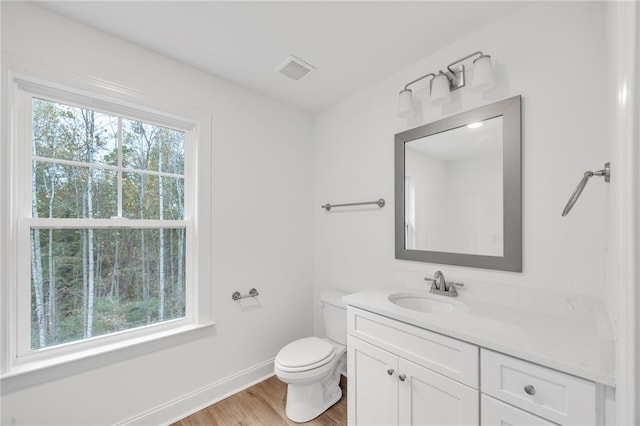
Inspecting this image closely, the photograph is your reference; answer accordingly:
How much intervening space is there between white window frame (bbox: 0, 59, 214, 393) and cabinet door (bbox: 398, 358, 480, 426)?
1.32 metres

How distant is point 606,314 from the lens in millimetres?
1038

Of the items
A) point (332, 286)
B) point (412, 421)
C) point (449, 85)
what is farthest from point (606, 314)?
point (332, 286)

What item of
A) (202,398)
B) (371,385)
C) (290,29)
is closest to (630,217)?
(371,385)

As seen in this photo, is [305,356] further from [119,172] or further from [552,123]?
[552,123]

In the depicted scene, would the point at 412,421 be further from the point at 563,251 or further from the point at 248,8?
the point at 248,8

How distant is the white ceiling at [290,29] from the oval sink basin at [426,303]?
1436 millimetres

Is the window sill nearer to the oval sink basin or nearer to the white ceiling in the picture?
the oval sink basin

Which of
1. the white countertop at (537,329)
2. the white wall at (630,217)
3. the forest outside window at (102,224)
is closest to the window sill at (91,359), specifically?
the forest outside window at (102,224)

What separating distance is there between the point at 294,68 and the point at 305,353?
6.31 feet

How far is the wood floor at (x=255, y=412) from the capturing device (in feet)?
5.47

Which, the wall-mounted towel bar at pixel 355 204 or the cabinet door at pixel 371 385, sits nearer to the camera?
the cabinet door at pixel 371 385

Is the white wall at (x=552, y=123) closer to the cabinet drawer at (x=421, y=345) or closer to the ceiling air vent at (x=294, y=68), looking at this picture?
the cabinet drawer at (x=421, y=345)

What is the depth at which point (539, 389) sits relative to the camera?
2.88 ft

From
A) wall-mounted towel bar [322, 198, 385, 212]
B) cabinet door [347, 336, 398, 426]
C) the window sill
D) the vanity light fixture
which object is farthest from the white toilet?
the vanity light fixture
